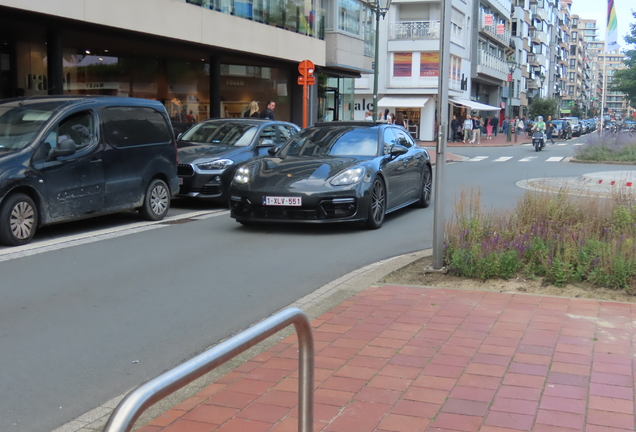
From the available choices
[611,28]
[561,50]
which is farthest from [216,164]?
[561,50]

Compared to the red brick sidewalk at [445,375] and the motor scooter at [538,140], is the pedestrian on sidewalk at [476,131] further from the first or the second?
the red brick sidewalk at [445,375]

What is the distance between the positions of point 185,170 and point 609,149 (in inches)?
805

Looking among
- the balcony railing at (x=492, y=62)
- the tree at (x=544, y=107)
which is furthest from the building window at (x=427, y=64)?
the tree at (x=544, y=107)

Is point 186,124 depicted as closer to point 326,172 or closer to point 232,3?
point 232,3

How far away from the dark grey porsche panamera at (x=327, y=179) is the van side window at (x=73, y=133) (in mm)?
2133

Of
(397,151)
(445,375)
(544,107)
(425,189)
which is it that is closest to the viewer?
(445,375)

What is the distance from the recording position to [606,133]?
30.9 meters

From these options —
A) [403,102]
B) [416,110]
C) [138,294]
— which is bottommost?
[138,294]

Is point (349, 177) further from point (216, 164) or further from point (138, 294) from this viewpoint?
point (138, 294)

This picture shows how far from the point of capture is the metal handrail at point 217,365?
73.3 inches

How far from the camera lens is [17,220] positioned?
9000mm

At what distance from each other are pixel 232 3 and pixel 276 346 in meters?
20.3

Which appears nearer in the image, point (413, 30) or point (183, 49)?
point (183, 49)

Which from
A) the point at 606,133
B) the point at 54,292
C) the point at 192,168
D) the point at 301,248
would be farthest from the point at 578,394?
the point at 606,133
